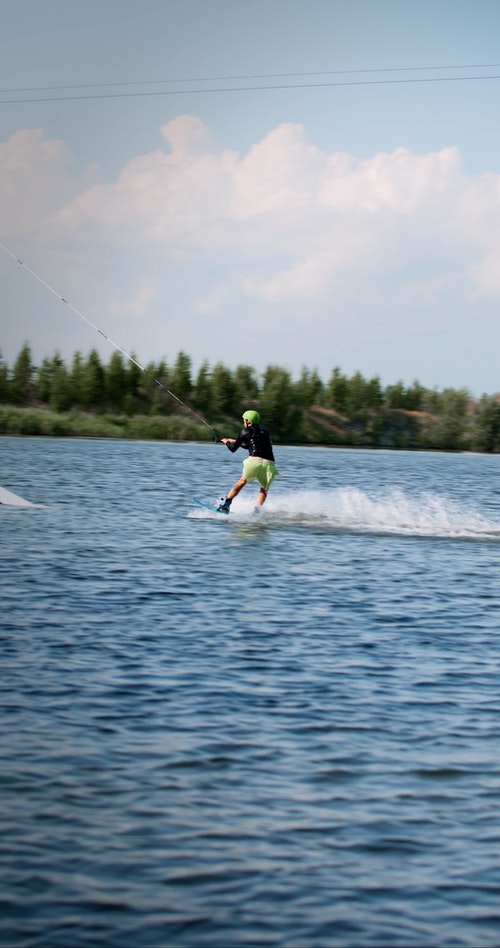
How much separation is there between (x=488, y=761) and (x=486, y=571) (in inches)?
439

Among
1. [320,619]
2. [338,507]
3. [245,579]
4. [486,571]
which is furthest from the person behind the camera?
[338,507]

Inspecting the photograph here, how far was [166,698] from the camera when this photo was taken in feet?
31.0

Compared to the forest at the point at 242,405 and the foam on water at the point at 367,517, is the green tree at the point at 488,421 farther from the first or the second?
the foam on water at the point at 367,517

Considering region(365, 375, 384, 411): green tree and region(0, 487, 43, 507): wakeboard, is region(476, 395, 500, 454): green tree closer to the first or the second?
region(365, 375, 384, 411): green tree

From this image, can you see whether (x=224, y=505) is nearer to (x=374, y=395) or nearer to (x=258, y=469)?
(x=258, y=469)

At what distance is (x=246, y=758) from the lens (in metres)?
7.99

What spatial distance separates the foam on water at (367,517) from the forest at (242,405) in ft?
306

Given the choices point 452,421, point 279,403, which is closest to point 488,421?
point 452,421

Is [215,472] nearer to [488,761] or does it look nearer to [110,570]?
[110,570]

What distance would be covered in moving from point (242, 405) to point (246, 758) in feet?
449

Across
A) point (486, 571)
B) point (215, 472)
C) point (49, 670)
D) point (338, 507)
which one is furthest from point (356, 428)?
point (49, 670)

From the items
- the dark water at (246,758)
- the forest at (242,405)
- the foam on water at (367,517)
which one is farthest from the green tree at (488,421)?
the dark water at (246,758)

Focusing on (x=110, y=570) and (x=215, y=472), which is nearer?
(x=110, y=570)

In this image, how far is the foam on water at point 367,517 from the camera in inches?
1002
